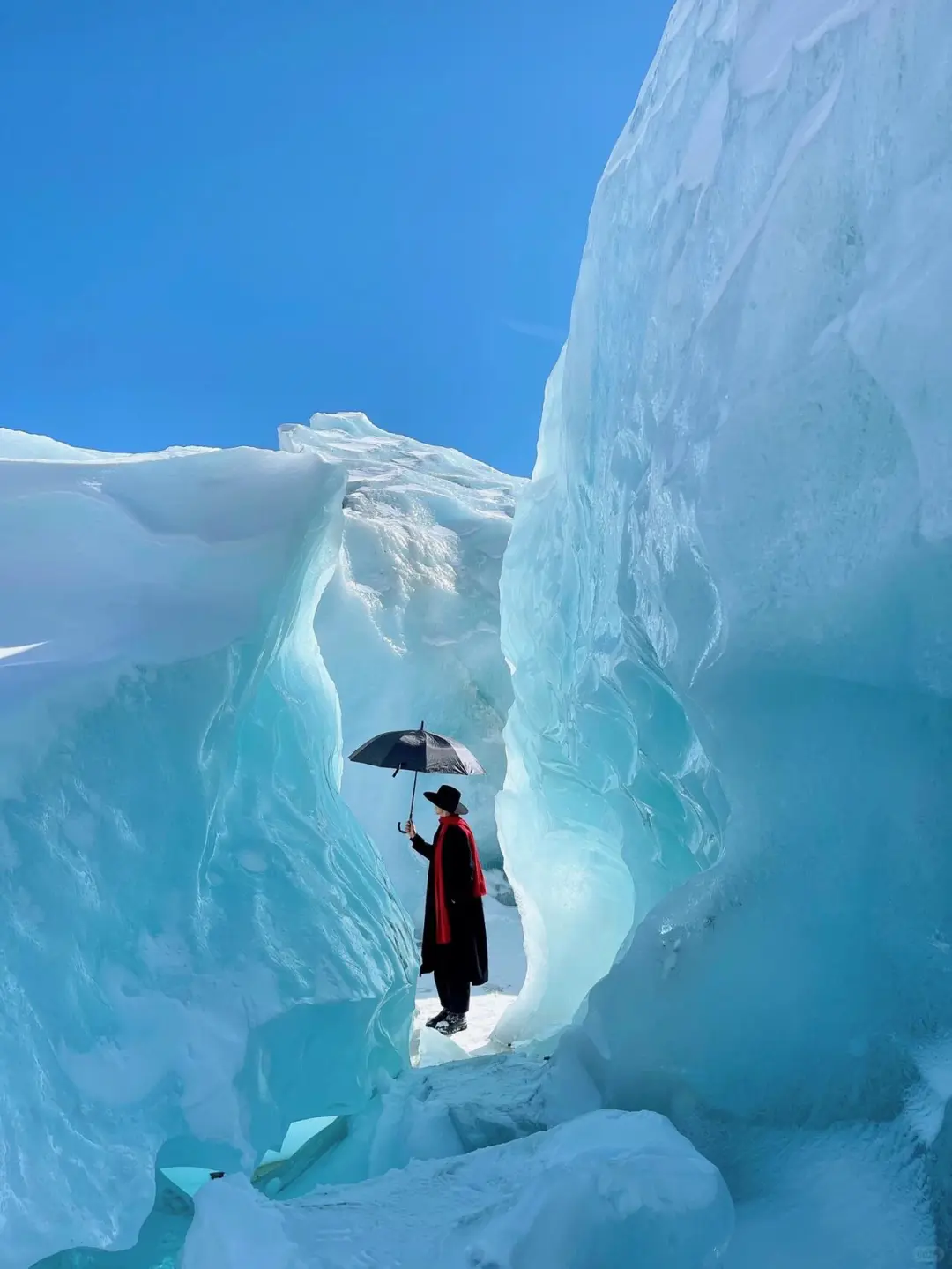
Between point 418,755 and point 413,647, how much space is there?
239 inches

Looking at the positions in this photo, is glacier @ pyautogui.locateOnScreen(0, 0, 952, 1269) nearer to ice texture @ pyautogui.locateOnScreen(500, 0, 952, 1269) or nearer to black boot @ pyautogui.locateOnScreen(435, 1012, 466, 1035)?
ice texture @ pyautogui.locateOnScreen(500, 0, 952, 1269)

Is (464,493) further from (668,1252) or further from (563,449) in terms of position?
(668,1252)

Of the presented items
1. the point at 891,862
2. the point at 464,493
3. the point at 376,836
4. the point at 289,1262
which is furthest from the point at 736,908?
the point at 464,493

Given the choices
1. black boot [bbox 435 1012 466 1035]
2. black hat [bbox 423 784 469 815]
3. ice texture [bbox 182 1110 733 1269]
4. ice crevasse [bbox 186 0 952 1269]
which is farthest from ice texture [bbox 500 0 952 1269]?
black boot [bbox 435 1012 466 1035]

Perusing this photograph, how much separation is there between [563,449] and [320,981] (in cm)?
301

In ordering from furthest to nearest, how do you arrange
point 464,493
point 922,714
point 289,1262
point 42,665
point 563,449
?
point 464,493 → point 563,449 → point 42,665 → point 922,714 → point 289,1262

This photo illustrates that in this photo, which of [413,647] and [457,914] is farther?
[413,647]

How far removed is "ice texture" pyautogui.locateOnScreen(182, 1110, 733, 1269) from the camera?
5.73 ft

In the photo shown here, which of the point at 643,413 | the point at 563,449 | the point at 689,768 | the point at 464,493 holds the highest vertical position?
the point at 464,493

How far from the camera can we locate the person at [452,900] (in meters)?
4.44

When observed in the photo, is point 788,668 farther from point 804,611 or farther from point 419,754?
point 419,754

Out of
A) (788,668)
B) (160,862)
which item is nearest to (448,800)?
(160,862)

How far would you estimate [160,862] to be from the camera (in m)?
2.82

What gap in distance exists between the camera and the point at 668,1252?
5.87ft
